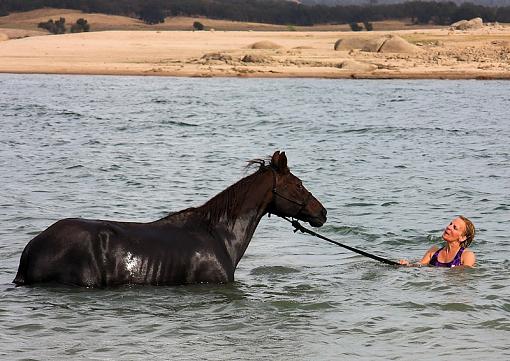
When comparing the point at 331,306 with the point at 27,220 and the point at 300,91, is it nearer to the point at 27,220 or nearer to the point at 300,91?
the point at 27,220

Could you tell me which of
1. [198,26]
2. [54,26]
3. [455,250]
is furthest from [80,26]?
[455,250]

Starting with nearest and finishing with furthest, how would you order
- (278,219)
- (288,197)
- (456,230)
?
(288,197) → (456,230) → (278,219)

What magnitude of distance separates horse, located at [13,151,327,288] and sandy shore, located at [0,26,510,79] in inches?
1412

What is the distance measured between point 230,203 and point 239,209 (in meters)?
0.10

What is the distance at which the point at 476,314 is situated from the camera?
30.8 ft

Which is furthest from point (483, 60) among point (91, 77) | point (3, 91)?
point (3, 91)

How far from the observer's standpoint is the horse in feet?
29.6

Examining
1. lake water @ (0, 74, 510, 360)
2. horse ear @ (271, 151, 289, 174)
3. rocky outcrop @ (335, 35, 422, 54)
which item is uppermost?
horse ear @ (271, 151, 289, 174)

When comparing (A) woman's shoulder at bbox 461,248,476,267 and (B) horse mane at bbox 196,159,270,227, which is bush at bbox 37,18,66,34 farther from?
(B) horse mane at bbox 196,159,270,227

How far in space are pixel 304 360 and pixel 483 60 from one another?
42.8m

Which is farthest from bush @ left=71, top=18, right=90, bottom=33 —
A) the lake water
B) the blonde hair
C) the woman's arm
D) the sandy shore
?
the blonde hair

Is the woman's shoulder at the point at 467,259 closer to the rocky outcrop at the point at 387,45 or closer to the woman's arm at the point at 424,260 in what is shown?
the woman's arm at the point at 424,260

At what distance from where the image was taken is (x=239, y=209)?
10016 mm

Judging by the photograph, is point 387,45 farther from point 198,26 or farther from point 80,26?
point 80,26
